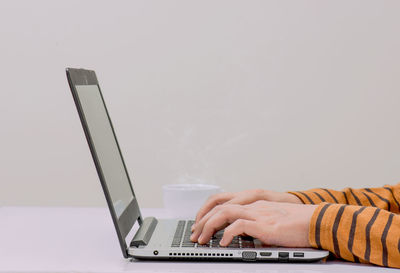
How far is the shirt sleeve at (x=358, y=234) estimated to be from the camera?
2.52 feet

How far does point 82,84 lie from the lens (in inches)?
36.0

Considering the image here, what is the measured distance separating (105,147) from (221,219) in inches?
9.9

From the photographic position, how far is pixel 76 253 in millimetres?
844

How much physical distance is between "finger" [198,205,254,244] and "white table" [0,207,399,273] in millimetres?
45

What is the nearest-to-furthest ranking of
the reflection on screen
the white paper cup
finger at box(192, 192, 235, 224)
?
the reflection on screen
finger at box(192, 192, 235, 224)
the white paper cup

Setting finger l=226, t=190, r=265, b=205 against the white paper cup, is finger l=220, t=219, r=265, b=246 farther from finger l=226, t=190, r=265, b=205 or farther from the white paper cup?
the white paper cup

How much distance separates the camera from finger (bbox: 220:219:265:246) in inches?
31.4

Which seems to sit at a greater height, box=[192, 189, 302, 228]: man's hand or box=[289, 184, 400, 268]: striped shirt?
box=[289, 184, 400, 268]: striped shirt

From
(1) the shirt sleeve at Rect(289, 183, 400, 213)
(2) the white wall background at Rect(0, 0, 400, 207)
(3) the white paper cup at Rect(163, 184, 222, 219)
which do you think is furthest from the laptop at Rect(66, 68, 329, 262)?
(2) the white wall background at Rect(0, 0, 400, 207)

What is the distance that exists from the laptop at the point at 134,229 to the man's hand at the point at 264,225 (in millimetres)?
13

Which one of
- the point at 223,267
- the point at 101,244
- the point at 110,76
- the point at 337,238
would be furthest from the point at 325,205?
the point at 110,76

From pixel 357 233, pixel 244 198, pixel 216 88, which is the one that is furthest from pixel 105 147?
pixel 216 88

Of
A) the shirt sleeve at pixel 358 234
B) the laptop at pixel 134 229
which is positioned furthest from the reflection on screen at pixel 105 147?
the shirt sleeve at pixel 358 234

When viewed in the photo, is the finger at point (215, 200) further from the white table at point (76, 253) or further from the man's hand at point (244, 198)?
the white table at point (76, 253)
